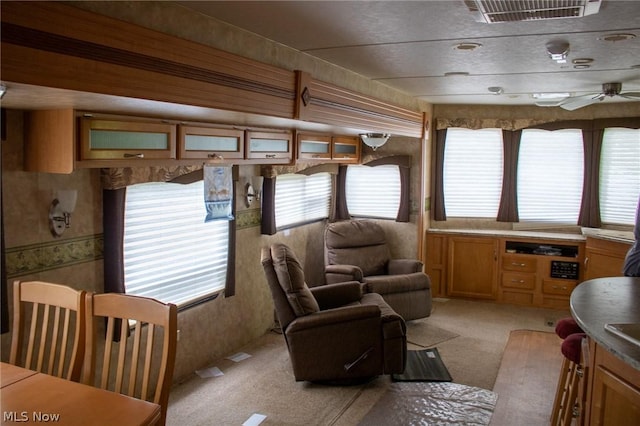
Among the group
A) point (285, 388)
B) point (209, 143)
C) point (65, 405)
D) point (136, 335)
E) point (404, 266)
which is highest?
point (209, 143)

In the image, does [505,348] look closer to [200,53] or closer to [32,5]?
[200,53]

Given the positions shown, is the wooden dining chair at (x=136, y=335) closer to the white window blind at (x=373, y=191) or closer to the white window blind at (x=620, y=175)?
the white window blind at (x=373, y=191)

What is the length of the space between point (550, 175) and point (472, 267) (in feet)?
4.70

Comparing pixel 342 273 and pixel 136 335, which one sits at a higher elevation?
pixel 136 335

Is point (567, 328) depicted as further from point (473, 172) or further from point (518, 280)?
point (473, 172)

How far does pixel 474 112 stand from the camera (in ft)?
21.4

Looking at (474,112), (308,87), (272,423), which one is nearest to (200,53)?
(308,87)

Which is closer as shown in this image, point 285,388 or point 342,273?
point 285,388

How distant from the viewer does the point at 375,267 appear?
5812mm

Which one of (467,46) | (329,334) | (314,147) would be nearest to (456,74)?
(467,46)

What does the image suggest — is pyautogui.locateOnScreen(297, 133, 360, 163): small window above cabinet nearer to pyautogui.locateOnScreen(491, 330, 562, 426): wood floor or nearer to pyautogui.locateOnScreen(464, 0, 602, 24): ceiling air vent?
pyautogui.locateOnScreen(491, 330, 562, 426): wood floor

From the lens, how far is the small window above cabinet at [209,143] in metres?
3.33

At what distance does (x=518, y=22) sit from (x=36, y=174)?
253cm

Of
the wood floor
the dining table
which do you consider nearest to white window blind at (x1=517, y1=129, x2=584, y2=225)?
the wood floor
